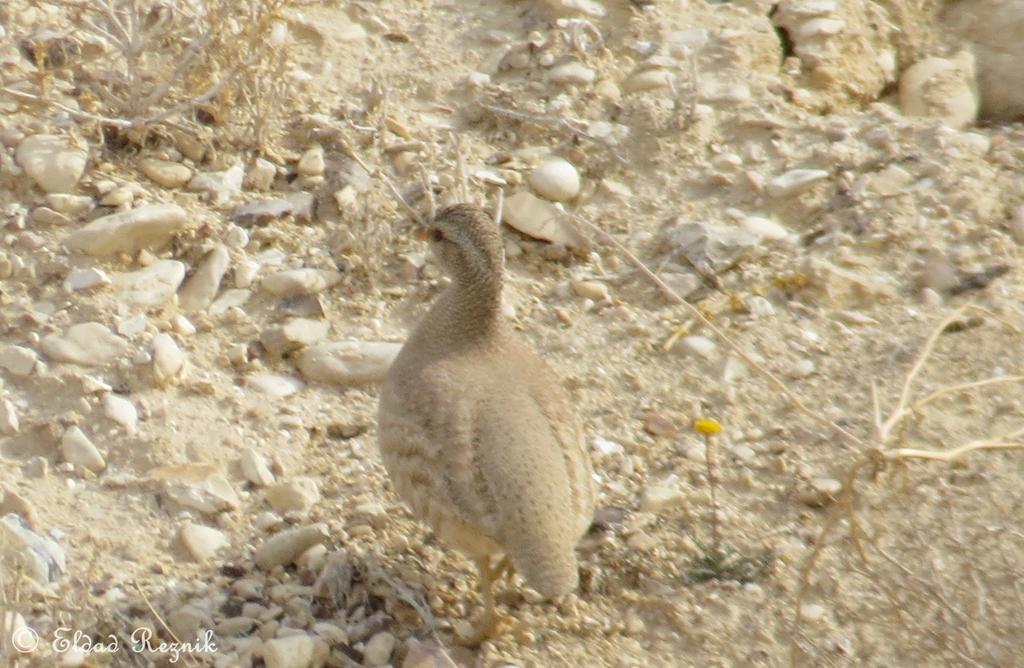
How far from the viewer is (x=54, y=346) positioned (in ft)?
18.6

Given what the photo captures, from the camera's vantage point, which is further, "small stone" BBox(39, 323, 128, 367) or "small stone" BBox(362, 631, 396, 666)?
"small stone" BBox(39, 323, 128, 367)

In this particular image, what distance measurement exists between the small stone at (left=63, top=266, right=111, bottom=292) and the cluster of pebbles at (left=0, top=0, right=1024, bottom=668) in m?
0.02

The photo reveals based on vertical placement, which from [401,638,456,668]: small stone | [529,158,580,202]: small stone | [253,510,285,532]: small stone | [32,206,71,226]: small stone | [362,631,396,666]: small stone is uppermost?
[529,158,580,202]: small stone

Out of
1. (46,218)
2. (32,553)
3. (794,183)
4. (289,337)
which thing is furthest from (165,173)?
(794,183)

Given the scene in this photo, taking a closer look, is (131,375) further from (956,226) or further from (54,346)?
(956,226)

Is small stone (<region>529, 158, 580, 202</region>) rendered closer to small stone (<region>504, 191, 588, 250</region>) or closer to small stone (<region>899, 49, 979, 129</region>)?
small stone (<region>504, 191, 588, 250</region>)

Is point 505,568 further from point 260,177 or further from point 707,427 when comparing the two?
point 260,177

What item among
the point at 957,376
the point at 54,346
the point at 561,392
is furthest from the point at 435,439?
the point at 957,376

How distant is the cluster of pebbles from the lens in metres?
5.09

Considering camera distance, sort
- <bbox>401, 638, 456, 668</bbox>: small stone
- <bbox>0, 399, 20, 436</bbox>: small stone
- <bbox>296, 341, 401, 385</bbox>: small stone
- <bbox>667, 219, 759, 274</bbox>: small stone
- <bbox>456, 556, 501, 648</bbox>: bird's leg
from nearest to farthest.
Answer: <bbox>401, 638, 456, 668</bbox>: small stone
<bbox>456, 556, 501, 648</bbox>: bird's leg
<bbox>0, 399, 20, 436</bbox>: small stone
<bbox>296, 341, 401, 385</bbox>: small stone
<bbox>667, 219, 759, 274</bbox>: small stone

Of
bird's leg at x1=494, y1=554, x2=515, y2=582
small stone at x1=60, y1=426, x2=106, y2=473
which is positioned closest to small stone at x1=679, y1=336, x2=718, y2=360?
bird's leg at x1=494, y1=554, x2=515, y2=582

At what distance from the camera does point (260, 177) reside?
6594mm

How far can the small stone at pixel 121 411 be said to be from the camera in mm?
5480

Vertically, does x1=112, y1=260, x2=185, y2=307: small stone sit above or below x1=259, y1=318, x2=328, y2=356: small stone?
above
